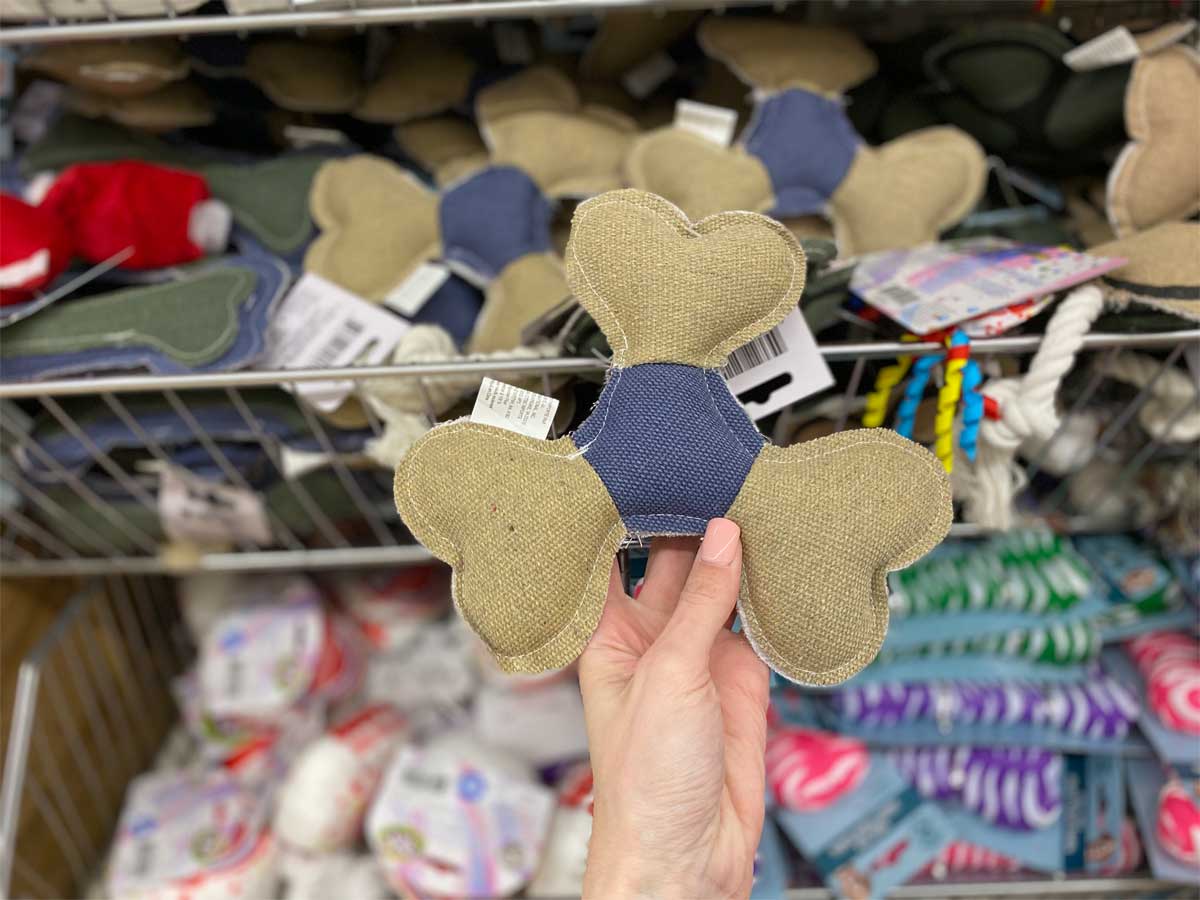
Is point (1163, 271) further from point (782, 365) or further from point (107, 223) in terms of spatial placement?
point (107, 223)

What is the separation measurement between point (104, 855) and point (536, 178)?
2.83 feet

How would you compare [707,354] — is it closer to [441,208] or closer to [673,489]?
[673,489]

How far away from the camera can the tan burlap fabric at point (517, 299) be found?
0.62 metres

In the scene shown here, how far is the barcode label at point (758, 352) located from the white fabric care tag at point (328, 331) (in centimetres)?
27

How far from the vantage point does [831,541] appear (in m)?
0.42

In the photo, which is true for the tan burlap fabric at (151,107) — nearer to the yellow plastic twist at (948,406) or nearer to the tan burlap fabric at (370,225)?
the tan burlap fabric at (370,225)

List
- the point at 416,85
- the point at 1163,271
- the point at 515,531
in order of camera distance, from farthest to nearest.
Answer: the point at 416,85
the point at 1163,271
the point at 515,531

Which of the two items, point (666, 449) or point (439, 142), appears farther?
point (439, 142)

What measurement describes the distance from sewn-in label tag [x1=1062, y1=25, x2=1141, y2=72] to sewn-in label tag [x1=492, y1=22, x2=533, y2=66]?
45 centimetres

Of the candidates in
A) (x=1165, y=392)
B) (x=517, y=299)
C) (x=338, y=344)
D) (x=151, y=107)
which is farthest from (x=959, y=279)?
(x=151, y=107)

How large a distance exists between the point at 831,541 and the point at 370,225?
1.52ft

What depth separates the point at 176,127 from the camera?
0.78 m

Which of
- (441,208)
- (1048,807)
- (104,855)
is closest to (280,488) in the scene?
(441,208)

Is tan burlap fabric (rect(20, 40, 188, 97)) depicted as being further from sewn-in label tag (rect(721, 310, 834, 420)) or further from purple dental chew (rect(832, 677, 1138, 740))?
purple dental chew (rect(832, 677, 1138, 740))
